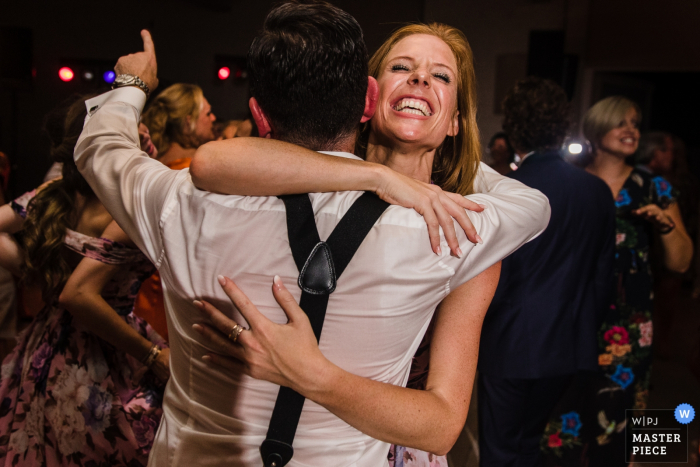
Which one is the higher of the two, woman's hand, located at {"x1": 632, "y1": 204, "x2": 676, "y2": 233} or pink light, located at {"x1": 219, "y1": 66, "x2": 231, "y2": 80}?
pink light, located at {"x1": 219, "y1": 66, "x2": 231, "y2": 80}

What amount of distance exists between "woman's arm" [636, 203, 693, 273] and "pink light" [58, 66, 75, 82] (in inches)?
197

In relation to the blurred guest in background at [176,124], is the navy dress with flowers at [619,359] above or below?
below

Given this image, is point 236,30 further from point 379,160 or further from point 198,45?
point 379,160

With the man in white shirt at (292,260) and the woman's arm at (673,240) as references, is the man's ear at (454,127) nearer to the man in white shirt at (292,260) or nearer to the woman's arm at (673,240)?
the man in white shirt at (292,260)

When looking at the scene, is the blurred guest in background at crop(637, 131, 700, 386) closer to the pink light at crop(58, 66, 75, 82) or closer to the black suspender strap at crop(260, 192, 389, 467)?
the black suspender strap at crop(260, 192, 389, 467)

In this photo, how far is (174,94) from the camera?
3193mm

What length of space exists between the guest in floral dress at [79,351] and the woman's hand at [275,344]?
3.16 feet

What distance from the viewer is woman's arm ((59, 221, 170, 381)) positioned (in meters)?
1.64

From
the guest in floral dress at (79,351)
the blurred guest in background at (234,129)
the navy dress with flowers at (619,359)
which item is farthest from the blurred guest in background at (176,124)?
the navy dress with flowers at (619,359)

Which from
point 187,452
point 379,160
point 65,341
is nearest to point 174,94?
point 65,341

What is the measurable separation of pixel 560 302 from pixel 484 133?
3.64 m

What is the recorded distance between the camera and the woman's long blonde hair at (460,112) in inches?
56.6

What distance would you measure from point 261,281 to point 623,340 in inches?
89.7

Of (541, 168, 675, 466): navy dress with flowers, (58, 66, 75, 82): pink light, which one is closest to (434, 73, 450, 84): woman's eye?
(541, 168, 675, 466): navy dress with flowers
